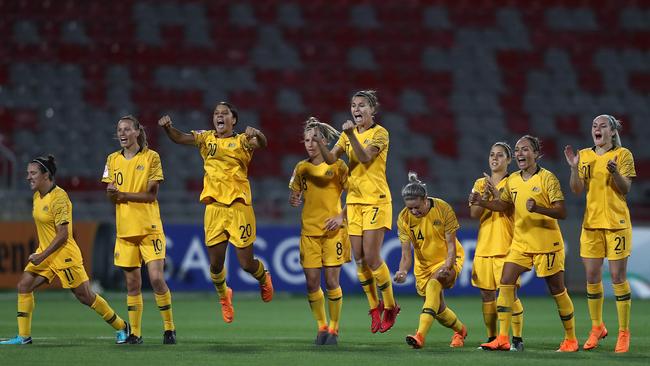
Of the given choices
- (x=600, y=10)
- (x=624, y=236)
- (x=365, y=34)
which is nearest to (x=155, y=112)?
(x=365, y=34)

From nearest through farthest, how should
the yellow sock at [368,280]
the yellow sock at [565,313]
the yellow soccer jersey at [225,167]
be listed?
1. the yellow sock at [565,313]
2. the yellow soccer jersey at [225,167]
3. the yellow sock at [368,280]

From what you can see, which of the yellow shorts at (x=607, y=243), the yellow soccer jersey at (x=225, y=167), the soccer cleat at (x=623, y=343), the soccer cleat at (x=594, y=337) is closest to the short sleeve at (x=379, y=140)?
the yellow soccer jersey at (x=225, y=167)

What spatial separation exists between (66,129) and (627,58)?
12.4 meters

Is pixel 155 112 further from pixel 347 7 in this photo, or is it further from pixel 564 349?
pixel 564 349

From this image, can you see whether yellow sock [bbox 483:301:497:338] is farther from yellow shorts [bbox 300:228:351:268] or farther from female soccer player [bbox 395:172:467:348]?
yellow shorts [bbox 300:228:351:268]

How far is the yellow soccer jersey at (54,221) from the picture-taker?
9453 mm

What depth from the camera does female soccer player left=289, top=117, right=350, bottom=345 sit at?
979cm

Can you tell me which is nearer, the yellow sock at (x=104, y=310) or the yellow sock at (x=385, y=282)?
the yellow sock at (x=104, y=310)

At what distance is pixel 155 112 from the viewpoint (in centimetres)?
2120

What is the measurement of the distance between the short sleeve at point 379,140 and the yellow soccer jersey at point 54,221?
286 centimetres

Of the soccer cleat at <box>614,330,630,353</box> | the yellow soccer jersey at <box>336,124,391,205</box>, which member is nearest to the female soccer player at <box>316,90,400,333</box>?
the yellow soccer jersey at <box>336,124,391,205</box>

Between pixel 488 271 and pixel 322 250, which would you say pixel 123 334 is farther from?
pixel 488 271

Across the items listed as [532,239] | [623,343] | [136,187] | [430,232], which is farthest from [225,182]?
[623,343]

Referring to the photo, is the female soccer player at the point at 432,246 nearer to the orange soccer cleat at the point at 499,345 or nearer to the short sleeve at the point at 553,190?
the orange soccer cleat at the point at 499,345
